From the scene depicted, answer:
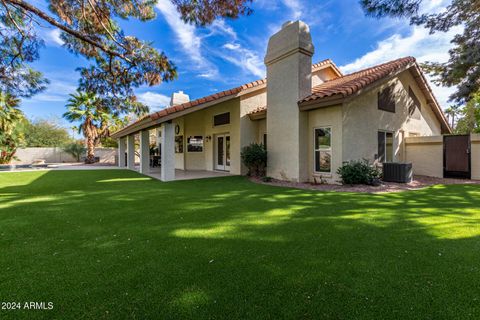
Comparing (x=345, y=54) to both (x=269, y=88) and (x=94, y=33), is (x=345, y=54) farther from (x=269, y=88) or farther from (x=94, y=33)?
(x=94, y=33)

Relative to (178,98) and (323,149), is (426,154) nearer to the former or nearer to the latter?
(323,149)

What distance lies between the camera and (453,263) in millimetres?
2799

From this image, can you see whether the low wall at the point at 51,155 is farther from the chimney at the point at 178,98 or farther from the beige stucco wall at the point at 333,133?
the beige stucco wall at the point at 333,133

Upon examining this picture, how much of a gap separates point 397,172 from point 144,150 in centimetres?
1263

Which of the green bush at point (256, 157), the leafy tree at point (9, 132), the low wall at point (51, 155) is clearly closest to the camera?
the green bush at point (256, 157)

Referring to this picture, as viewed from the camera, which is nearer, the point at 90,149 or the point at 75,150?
the point at 90,149

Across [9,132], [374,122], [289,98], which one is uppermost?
[289,98]

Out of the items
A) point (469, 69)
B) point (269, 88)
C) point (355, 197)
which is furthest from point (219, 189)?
point (469, 69)

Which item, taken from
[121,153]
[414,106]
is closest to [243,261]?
[414,106]

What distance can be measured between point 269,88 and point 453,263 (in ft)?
31.0

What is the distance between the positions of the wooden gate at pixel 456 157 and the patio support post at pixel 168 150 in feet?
41.8

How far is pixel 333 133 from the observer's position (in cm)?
904

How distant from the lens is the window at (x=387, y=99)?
10450 millimetres

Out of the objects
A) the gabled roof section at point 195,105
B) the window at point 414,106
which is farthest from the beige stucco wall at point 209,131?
the window at point 414,106
